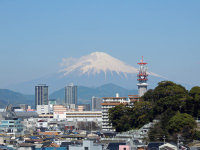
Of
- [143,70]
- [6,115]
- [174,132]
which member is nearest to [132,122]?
[174,132]

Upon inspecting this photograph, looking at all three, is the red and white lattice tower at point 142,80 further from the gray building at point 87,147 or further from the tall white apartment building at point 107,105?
the gray building at point 87,147

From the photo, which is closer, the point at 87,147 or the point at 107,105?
the point at 87,147

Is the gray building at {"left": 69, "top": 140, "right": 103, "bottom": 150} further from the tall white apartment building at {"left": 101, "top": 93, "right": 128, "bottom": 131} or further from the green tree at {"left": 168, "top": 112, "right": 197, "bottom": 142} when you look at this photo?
the tall white apartment building at {"left": 101, "top": 93, "right": 128, "bottom": 131}

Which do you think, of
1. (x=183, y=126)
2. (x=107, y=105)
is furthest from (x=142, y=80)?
(x=183, y=126)

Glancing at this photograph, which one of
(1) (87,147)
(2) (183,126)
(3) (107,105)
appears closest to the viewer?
(1) (87,147)

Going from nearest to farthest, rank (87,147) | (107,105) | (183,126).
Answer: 1. (87,147)
2. (183,126)
3. (107,105)

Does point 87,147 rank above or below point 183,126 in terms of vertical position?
below

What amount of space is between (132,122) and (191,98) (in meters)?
12.6

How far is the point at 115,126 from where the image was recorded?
303ft

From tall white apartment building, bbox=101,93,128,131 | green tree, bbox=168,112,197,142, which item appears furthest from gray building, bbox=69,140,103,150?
tall white apartment building, bbox=101,93,128,131

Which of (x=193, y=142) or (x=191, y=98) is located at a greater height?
(x=191, y=98)

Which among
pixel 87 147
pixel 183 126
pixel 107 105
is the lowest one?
pixel 87 147

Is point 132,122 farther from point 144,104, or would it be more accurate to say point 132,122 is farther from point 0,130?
point 0,130

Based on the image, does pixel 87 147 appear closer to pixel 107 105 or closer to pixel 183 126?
pixel 183 126
